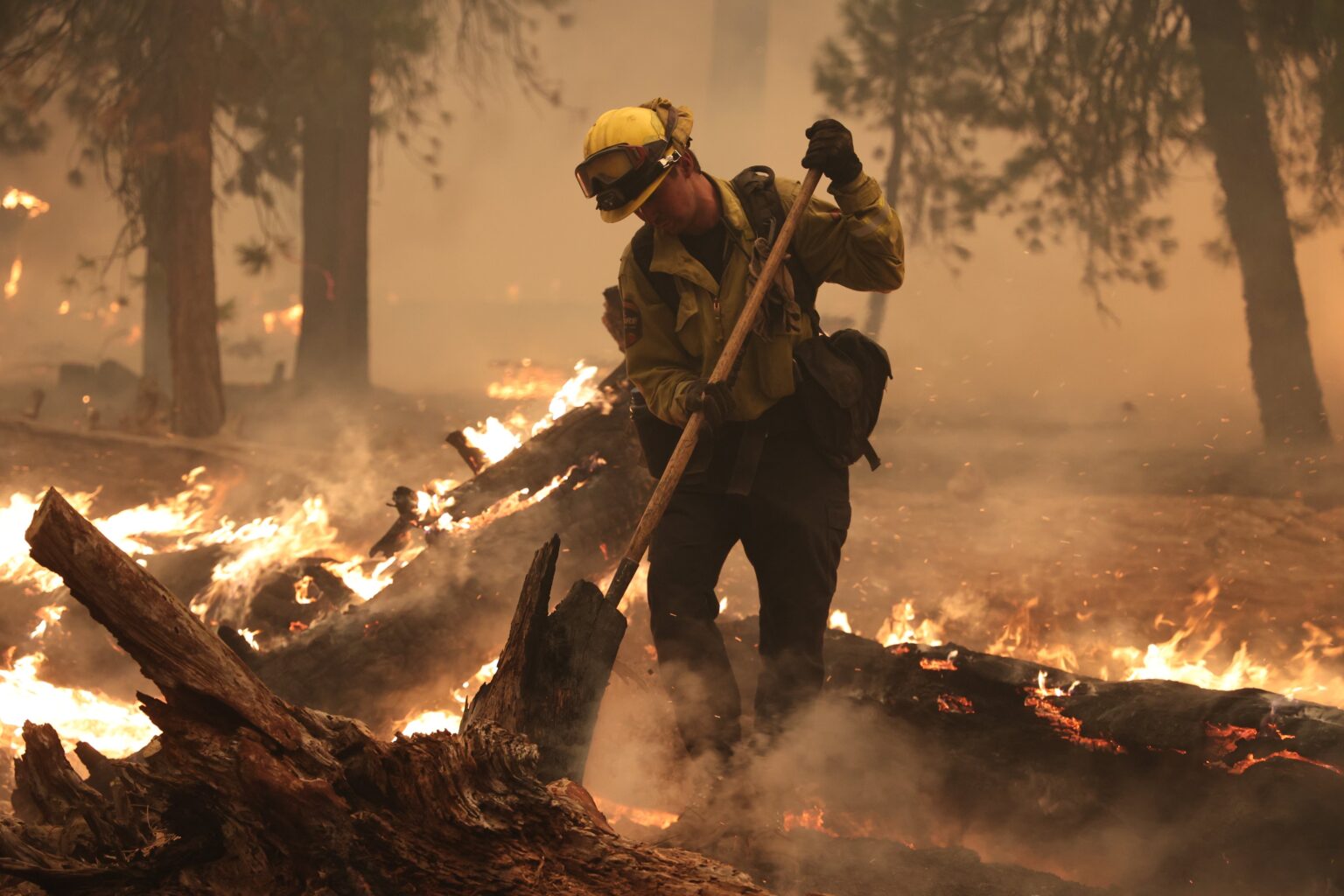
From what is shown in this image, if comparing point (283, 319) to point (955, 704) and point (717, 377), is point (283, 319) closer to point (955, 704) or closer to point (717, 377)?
point (717, 377)

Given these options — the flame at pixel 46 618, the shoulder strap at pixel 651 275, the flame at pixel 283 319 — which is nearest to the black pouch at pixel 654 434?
the shoulder strap at pixel 651 275

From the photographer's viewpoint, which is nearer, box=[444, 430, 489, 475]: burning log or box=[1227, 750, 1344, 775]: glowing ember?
box=[1227, 750, 1344, 775]: glowing ember

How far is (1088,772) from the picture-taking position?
346 cm

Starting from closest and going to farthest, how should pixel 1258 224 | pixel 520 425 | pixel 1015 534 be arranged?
pixel 520 425, pixel 1015 534, pixel 1258 224

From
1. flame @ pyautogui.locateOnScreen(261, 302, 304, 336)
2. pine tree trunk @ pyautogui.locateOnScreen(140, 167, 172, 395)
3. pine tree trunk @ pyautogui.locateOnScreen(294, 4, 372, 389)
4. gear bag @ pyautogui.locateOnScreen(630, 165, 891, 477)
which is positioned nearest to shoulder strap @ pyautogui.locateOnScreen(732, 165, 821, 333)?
gear bag @ pyautogui.locateOnScreen(630, 165, 891, 477)

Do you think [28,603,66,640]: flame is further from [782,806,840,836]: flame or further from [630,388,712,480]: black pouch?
[782,806,840,836]: flame

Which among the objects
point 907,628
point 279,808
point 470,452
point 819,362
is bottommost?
point 279,808

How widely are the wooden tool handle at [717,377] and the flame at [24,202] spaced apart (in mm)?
17433

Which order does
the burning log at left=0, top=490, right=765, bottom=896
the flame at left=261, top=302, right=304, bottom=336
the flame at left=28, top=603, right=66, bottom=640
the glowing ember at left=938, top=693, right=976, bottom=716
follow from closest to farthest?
the burning log at left=0, top=490, right=765, bottom=896 < the glowing ember at left=938, top=693, right=976, bottom=716 < the flame at left=28, top=603, right=66, bottom=640 < the flame at left=261, top=302, right=304, bottom=336

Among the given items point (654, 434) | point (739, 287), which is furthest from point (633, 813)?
point (739, 287)

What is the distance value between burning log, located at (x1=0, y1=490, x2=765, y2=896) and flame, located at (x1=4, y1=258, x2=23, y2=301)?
1006 inches

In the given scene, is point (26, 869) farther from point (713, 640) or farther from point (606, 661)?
point (713, 640)

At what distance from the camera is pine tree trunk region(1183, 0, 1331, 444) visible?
10.3m

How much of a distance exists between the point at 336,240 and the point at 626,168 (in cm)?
1194
